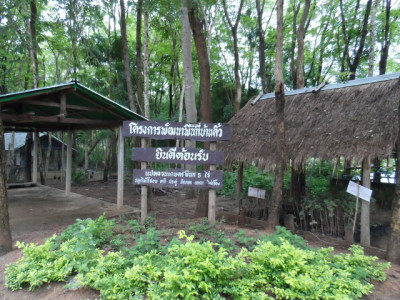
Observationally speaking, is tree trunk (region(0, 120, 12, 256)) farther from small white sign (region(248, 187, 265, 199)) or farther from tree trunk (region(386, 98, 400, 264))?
tree trunk (region(386, 98, 400, 264))

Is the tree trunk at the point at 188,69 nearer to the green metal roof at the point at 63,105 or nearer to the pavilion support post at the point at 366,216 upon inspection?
the green metal roof at the point at 63,105

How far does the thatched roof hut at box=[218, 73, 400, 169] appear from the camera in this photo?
18.8ft

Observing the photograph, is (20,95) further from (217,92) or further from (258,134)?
(217,92)

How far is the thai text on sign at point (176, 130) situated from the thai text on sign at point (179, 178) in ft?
2.53

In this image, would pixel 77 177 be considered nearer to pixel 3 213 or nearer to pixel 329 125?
pixel 3 213

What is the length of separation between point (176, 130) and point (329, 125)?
12.9 ft

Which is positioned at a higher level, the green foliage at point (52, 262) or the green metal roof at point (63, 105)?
the green metal roof at point (63, 105)

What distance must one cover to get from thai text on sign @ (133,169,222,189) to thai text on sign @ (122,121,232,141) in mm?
771

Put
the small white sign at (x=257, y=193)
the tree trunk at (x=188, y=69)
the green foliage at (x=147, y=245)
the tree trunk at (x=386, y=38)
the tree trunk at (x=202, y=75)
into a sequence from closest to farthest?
the green foliage at (x=147, y=245) < the tree trunk at (x=202, y=75) < the small white sign at (x=257, y=193) < the tree trunk at (x=188, y=69) < the tree trunk at (x=386, y=38)

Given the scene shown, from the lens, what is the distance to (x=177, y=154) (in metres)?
5.72

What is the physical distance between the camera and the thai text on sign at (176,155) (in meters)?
5.73

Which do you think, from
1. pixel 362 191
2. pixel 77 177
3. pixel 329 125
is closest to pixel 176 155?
pixel 329 125

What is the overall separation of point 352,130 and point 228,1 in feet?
41.5

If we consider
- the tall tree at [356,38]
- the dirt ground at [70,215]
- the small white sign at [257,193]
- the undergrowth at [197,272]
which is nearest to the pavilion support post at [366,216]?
the dirt ground at [70,215]
